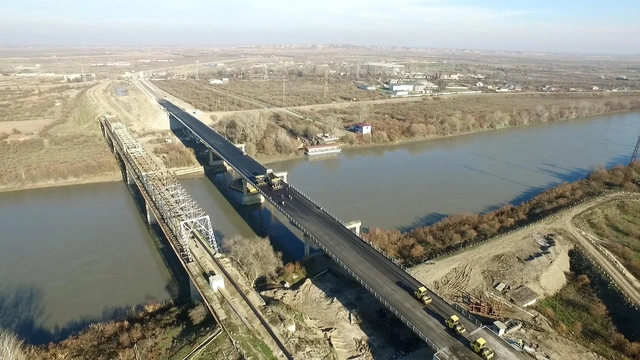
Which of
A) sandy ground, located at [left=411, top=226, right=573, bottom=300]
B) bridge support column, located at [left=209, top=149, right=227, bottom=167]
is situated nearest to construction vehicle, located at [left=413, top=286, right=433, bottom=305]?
sandy ground, located at [left=411, top=226, right=573, bottom=300]

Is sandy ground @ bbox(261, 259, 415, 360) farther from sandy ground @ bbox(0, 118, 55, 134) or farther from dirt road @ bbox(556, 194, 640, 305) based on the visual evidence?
sandy ground @ bbox(0, 118, 55, 134)

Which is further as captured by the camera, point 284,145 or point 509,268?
point 284,145

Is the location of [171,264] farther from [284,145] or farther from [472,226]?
[284,145]

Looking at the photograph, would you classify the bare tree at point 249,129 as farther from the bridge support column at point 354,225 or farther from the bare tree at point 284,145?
the bridge support column at point 354,225

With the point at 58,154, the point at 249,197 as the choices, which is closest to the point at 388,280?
the point at 249,197

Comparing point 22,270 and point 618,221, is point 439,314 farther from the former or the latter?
point 22,270

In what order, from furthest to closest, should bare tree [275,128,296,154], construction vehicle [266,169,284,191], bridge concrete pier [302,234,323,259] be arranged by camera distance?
bare tree [275,128,296,154] → construction vehicle [266,169,284,191] → bridge concrete pier [302,234,323,259]

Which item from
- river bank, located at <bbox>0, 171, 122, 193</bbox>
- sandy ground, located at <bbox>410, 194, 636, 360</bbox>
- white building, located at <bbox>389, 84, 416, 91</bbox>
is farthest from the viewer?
white building, located at <bbox>389, 84, 416, 91</bbox>
